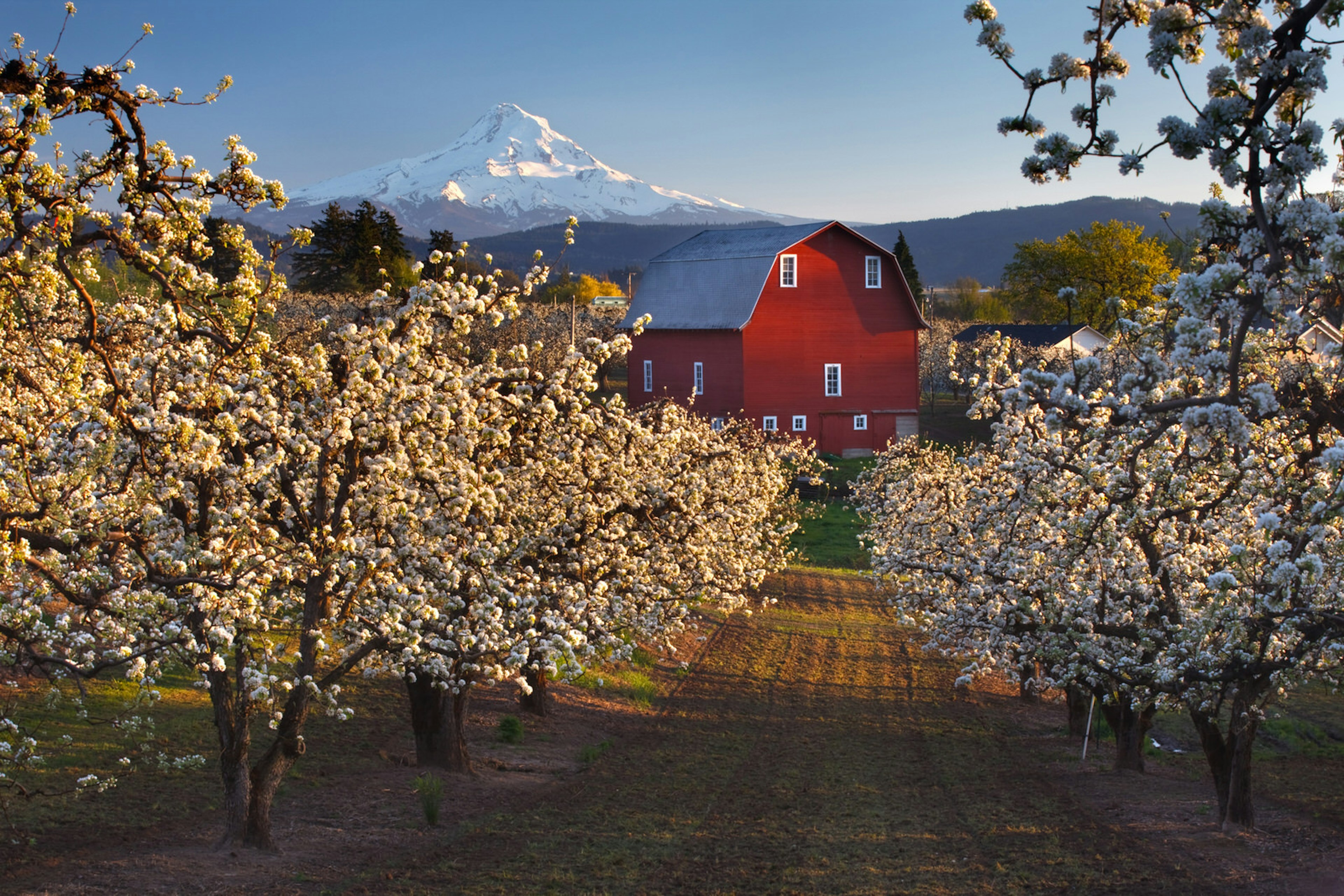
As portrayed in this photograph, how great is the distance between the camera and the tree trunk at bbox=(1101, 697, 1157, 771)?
58.2ft

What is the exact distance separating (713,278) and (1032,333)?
3790cm

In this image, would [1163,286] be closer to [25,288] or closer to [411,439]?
[411,439]

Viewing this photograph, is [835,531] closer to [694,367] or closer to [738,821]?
[694,367]

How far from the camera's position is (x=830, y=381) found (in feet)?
188

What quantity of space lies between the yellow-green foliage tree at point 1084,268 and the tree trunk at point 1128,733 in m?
56.5

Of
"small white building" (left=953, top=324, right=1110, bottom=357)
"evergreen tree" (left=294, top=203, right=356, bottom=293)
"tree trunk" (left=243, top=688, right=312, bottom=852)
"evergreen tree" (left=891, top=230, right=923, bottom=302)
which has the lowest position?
"tree trunk" (left=243, top=688, right=312, bottom=852)

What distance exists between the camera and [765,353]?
55.4m

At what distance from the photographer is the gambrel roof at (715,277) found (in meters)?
55.5

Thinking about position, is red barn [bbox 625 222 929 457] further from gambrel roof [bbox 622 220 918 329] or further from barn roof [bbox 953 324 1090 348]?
barn roof [bbox 953 324 1090 348]

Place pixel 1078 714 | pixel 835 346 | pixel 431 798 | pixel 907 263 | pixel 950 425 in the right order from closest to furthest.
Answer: pixel 431 798 → pixel 1078 714 → pixel 835 346 → pixel 950 425 → pixel 907 263

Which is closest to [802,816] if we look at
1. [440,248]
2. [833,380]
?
[440,248]

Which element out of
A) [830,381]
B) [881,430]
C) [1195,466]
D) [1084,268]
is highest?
[1084,268]

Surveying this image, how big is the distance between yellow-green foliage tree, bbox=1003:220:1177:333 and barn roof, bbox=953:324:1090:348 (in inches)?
50.0

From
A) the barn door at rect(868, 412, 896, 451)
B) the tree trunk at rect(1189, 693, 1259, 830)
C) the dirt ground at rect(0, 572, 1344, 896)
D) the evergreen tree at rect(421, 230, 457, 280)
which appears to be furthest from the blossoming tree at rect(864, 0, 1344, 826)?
the barn door at rect(868, 412, 896, 451)
